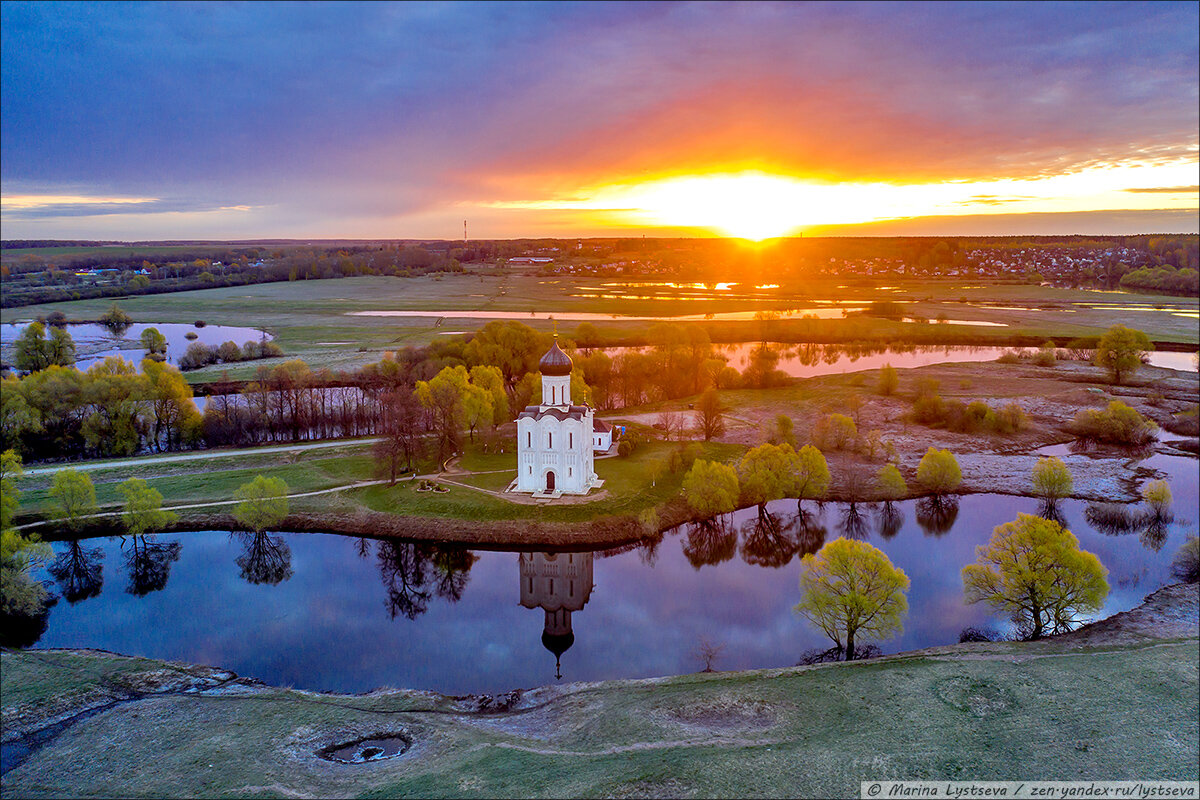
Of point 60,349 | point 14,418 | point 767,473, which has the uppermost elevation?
point 60,349

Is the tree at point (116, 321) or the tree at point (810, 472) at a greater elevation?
the tree at point (116, 321)

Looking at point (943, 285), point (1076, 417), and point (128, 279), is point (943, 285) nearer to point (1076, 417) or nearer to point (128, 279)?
point (1076, 417)

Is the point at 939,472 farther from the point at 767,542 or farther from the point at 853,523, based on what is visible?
the point at 767,542

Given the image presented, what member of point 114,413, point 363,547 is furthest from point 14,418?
point 363,547

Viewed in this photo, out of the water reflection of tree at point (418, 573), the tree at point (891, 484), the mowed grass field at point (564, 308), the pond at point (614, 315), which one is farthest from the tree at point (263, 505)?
the pond at point (614, 315)

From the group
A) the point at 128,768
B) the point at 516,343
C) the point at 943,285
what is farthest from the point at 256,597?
the point at 943,285

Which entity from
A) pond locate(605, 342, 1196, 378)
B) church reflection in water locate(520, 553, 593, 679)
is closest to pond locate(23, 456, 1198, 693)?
church reflection in water locate(520, 553, 593, 679)

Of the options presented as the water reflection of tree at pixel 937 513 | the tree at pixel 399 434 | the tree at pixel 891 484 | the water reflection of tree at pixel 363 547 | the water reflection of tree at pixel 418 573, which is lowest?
the water reflection of tree at pixel 418 573

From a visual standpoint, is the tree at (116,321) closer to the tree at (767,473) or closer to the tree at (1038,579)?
the tree at (767,473)
